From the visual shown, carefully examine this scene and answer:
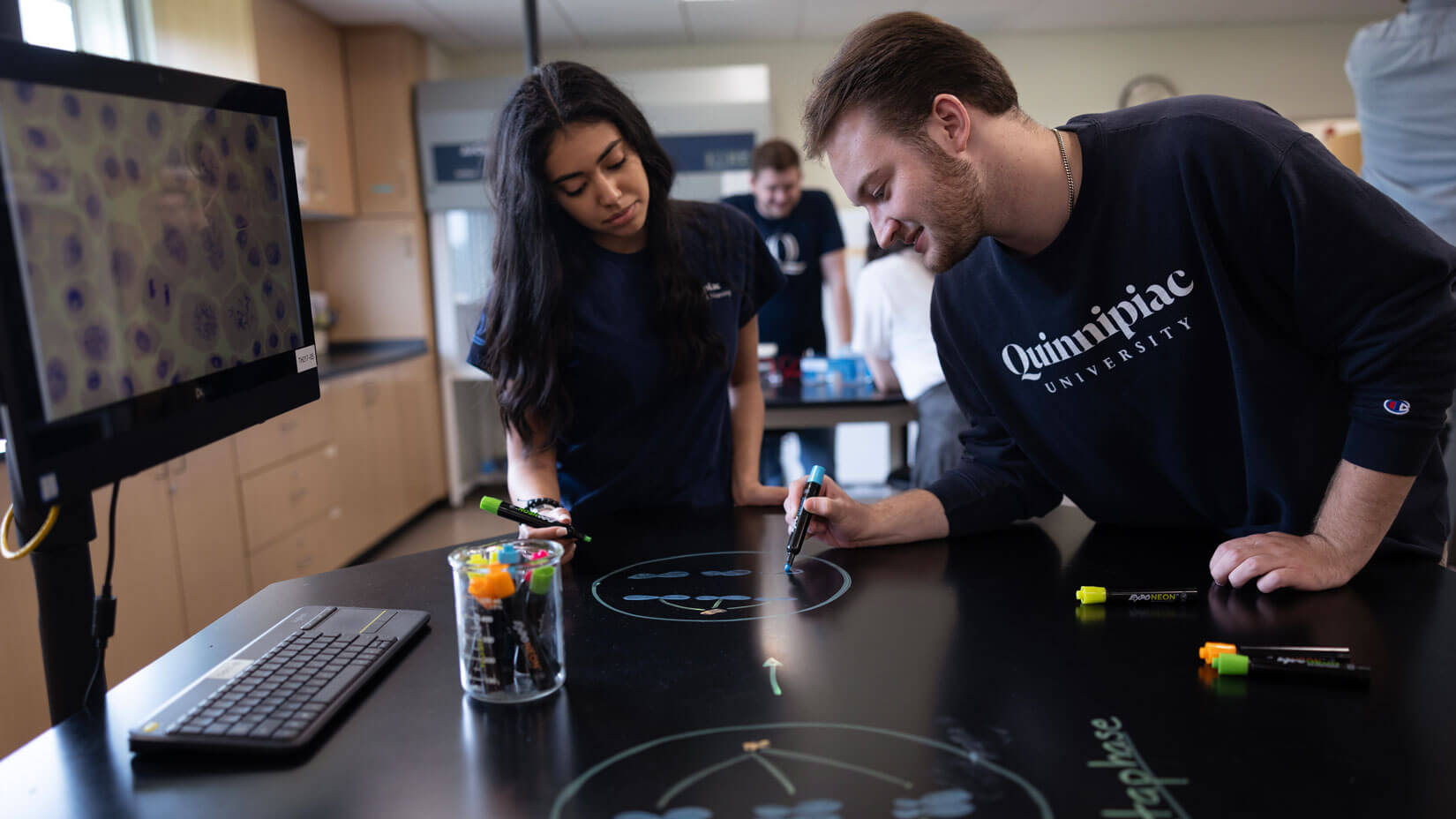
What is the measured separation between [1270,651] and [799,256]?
318 centimetres

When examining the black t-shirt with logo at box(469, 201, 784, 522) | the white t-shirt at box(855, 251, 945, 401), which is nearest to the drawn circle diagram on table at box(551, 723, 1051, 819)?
the black t-shirt with logo at box(469, 201, 784, 522)

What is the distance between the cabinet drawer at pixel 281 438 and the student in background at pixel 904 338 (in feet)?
5.81

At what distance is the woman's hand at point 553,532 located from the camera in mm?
1171

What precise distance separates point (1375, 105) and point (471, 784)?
285cm

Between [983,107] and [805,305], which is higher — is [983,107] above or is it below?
above

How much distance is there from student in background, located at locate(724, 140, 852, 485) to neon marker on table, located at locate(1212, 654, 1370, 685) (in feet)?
9.31

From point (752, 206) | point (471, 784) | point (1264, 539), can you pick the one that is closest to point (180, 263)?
point (471, 784)

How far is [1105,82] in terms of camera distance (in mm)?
5645

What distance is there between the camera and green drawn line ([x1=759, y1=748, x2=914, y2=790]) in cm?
68

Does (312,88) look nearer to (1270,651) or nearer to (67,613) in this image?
(67,613)

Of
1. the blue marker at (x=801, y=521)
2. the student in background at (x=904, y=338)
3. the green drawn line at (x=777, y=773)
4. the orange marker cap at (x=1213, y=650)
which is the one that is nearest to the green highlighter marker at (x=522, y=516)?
the blue marker at (x=801, y=521)

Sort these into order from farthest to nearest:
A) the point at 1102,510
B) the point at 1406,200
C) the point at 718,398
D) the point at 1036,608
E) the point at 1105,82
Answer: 1. the point at 1105,82
2. the point at 1406,200
3. the point at 718,398
4. the point at 1102,510
5. the point at 1036,608

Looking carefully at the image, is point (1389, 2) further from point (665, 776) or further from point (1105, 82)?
point (665, 776)

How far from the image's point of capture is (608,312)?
154cm
